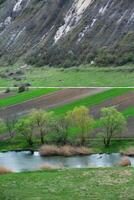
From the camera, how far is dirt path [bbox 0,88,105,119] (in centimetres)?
9150

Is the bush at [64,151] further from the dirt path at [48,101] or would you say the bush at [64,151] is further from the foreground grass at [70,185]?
the foreground grass at [70,185]

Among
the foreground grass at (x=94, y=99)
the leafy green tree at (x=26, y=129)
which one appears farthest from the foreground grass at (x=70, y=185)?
the foreground grass at (x=94, y=99)

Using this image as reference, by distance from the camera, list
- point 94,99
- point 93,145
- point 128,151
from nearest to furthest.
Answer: point 128,151 < point 93,145 < point 94,99

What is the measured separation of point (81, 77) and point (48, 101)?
22438 millimetres

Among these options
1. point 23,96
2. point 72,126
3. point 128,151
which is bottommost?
point 128,151

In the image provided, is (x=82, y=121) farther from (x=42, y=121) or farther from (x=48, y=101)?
(x=48, y=101)

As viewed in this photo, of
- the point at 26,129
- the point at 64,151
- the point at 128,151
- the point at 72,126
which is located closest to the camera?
the point at 128,151

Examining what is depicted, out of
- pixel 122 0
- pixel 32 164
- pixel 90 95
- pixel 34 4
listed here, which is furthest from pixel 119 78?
pixel 34 4

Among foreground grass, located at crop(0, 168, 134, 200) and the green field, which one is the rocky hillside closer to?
the green field

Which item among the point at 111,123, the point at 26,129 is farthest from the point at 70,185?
the point at 26,129

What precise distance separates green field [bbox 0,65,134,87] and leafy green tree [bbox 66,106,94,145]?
31.1 metres

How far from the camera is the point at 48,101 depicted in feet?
320

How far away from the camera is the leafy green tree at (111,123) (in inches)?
2827

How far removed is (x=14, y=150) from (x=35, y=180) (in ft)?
124
